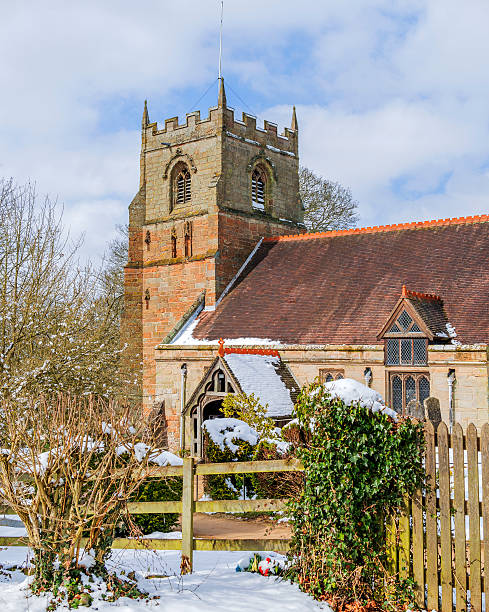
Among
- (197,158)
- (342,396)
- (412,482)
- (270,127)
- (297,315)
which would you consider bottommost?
(412,482)

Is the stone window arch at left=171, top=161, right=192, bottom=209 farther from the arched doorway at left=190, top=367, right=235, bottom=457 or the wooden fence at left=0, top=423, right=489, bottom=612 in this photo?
the wooden fence at left=0, top=423, right=489, bottom=612

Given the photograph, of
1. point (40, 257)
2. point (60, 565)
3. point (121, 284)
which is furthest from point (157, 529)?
point (121, 284)

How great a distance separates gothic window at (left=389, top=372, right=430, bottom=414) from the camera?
1898cm

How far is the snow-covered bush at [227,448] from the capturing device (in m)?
16.2

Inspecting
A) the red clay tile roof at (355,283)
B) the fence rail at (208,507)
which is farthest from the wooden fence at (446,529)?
the red clay tile roof at (355,283)

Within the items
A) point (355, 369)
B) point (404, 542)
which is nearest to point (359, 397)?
point (404, 542)

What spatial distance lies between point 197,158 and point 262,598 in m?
23.1

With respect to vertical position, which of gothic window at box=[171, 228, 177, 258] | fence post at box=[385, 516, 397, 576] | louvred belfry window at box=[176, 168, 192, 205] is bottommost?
fence post at box=[385, 516, 397, 576]

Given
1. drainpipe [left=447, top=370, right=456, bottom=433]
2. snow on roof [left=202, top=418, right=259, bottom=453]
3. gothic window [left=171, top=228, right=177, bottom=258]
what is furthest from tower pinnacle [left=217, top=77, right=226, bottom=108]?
snow on roof [left=202, top=418, right=259, bottom=453]

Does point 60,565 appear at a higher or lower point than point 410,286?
lower

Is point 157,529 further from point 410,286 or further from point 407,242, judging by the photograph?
point 407,242

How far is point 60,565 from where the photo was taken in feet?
21.0

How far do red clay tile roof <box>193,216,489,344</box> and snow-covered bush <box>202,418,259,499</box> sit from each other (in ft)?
18.0

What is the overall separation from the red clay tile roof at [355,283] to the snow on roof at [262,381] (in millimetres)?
1686
